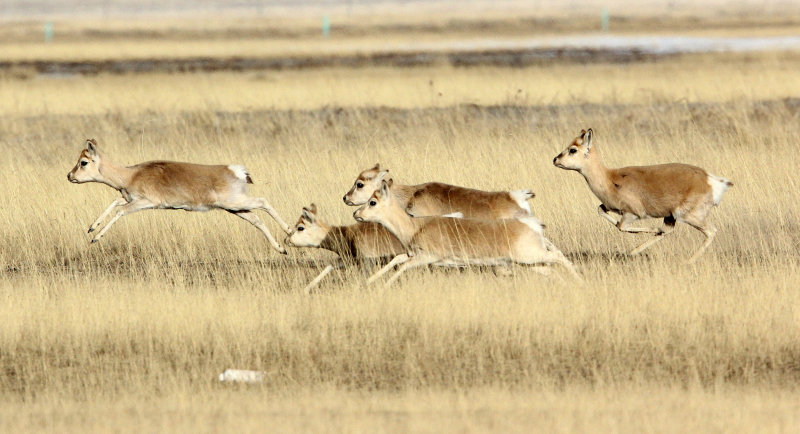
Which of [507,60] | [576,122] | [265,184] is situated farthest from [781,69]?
[265,184]

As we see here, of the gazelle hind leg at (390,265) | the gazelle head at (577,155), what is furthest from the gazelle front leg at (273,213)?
the gazelle head at (577,155)

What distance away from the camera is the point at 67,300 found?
10.5 meters

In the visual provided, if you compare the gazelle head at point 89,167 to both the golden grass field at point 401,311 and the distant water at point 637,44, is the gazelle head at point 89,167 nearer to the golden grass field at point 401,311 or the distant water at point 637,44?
the golden grass field at point 401,311

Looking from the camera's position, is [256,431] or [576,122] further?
[576,122]

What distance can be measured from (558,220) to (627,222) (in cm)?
162

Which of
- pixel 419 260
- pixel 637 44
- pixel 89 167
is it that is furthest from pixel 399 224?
pixel 637 44

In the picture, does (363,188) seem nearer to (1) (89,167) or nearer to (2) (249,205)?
(2) (249,205)

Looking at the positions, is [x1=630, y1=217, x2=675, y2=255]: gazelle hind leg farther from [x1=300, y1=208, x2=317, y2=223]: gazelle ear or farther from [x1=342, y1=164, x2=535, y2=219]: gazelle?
[x1=300, y1=208, x2=317, y2=223]: gazelle ear

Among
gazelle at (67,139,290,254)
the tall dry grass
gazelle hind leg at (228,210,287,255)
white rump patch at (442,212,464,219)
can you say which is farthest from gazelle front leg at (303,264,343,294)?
gazelle hind leg at (228,210,287,255)

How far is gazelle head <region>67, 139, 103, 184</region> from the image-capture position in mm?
13094

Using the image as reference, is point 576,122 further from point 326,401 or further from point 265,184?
point 326,401

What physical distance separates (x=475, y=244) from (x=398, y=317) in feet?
3.90

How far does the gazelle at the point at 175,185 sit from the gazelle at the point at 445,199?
4.74ft

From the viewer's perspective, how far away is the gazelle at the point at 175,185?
1284 centimetres
